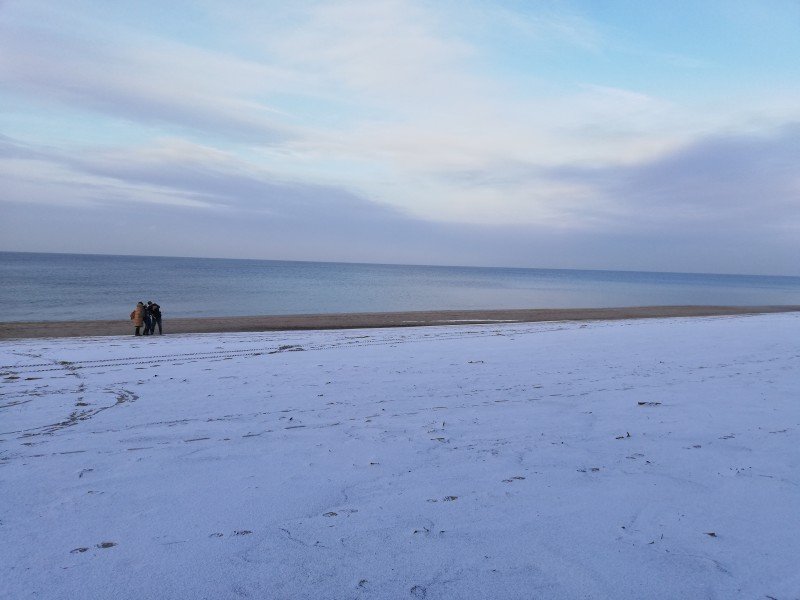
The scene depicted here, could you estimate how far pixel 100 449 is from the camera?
5117 mm

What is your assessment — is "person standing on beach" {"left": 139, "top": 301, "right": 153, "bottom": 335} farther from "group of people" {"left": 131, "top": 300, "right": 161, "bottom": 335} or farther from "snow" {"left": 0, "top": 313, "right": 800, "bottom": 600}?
"snow" {"left": 0, "top": 313, "right": 800, "bottom": 600}

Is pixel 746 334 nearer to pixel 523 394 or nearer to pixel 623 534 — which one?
pixel 523 394

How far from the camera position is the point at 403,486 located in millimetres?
4176

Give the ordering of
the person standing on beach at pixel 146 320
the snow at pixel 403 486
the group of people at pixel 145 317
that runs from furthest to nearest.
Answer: the person standing on beach at pixel 146 320
the group of people at pixel 145 317
the snow at pixel 403 486

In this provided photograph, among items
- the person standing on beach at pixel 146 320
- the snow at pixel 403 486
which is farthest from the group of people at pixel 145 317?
the snow at pixel 403 486

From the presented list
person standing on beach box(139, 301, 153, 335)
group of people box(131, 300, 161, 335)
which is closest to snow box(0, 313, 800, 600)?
group of people box(131, 300, 161, 335)

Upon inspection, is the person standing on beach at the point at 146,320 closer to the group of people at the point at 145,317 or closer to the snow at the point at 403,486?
the group of people at the point at 145,317

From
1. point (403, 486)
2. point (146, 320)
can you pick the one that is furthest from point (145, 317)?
point (403, 486)

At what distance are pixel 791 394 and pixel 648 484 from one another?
14.6 feet

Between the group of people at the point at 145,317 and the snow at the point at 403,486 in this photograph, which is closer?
the snow at the point at 403,486

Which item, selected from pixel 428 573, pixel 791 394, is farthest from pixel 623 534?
pixel 791 394

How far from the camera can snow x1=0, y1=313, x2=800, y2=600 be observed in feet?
9.74

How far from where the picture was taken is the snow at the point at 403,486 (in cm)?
297

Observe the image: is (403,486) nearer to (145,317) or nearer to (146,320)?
(145,317)
